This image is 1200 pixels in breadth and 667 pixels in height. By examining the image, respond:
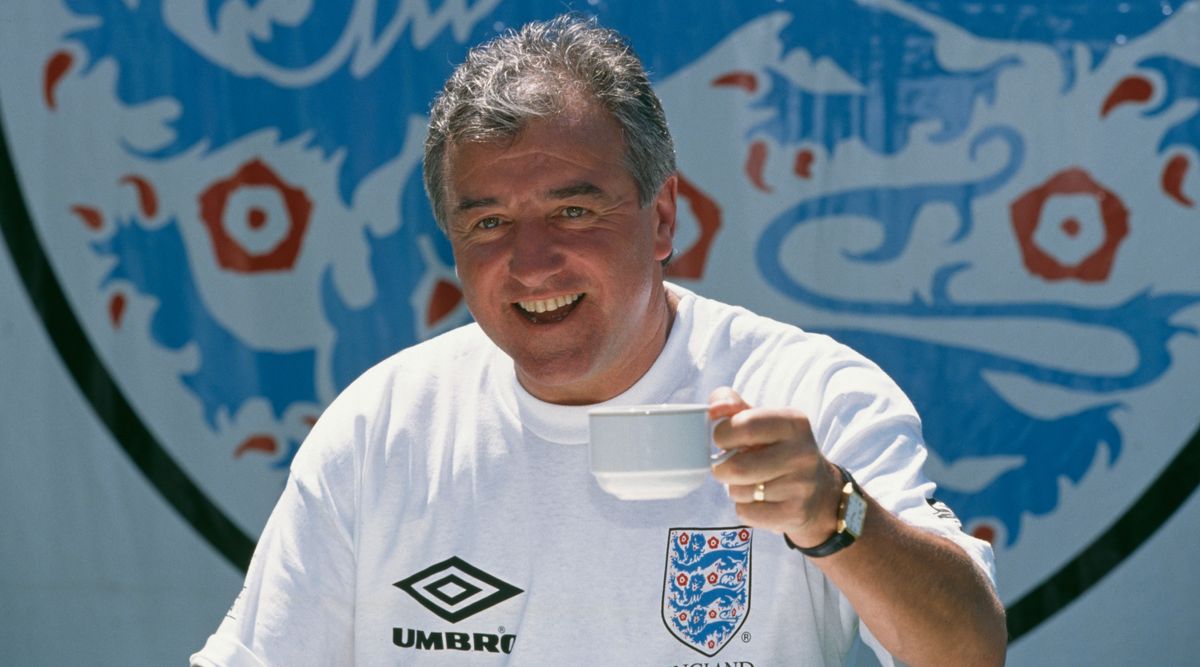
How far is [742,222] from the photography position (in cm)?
308

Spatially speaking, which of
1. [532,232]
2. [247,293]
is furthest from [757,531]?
[247,293]

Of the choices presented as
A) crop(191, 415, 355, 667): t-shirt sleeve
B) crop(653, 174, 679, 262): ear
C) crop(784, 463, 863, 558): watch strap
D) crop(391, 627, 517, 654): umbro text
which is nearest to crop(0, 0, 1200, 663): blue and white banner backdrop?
crop(653, 174, 679, 262): ear

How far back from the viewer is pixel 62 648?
3236 mm

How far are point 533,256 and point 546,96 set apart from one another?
20cm

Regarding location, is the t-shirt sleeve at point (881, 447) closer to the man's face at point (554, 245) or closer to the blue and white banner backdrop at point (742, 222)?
the man's face at point (554, 245)

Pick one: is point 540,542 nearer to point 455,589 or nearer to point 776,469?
point 455,589

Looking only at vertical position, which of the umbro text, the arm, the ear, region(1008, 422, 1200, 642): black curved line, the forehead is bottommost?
region(1008, 422, 1200, 642): black curved line

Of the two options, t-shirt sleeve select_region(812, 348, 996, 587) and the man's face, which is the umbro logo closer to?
the man's face

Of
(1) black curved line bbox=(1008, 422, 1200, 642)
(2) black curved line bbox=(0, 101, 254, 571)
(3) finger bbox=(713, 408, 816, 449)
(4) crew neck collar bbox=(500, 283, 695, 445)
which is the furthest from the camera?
(2) black curved line bbox=(0, 101, 254, 571)

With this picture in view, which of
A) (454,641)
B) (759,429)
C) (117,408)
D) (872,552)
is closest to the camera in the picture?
(759,429)

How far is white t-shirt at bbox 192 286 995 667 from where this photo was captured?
171cm

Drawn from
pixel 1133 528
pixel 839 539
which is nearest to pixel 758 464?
pixel 839 539

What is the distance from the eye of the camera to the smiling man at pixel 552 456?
1.71 meters

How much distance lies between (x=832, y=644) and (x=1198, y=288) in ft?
5.28
